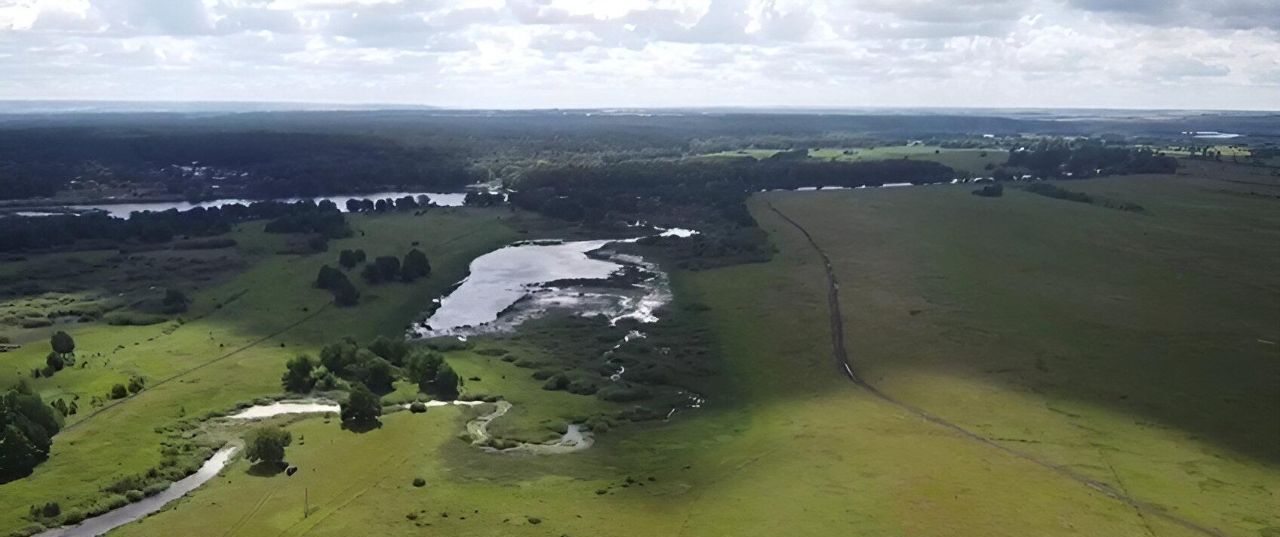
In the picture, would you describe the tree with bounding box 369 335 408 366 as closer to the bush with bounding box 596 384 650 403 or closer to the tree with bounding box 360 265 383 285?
the bush with bounding box 596 384 650 403

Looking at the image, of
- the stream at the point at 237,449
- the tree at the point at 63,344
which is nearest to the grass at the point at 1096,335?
the stream at the point at 237,449

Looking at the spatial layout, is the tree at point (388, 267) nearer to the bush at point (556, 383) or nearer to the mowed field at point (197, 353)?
the mowed field at point (197, 353)

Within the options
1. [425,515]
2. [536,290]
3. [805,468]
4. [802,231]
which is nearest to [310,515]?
[425,515]

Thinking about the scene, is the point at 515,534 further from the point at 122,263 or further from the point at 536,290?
the point at 122,263

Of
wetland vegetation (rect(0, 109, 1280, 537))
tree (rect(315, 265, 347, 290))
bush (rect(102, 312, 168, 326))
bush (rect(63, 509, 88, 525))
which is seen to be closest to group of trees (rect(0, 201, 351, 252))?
wetland vegetation (rect(0, 109, 1280, 537))

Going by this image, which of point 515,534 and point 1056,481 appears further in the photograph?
point 1056,481
